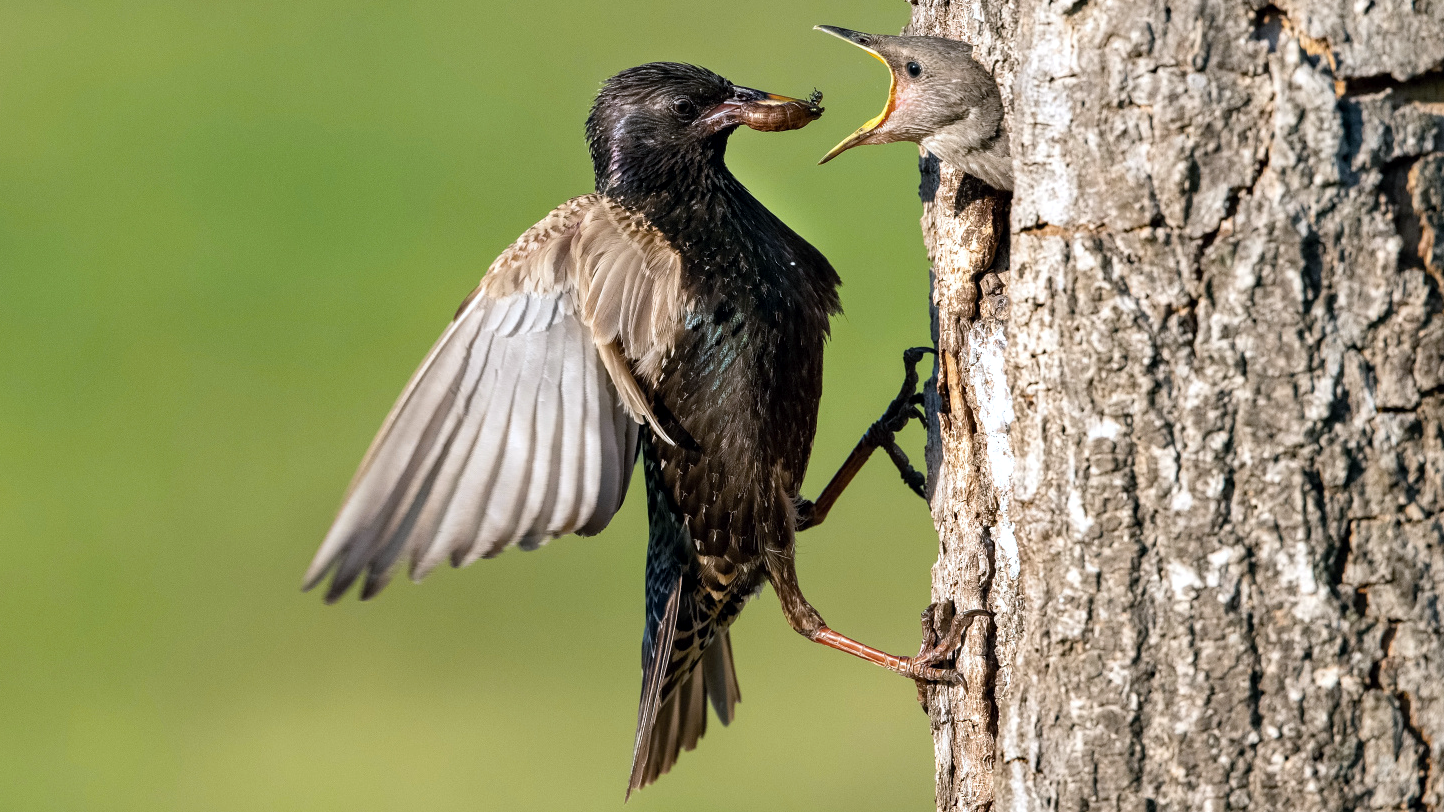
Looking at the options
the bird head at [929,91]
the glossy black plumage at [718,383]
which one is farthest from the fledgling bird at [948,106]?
the glossy black plumage at [718,383]

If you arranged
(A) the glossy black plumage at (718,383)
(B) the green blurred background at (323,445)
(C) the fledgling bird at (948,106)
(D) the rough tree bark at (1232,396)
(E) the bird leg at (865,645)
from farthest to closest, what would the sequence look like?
(B) the green blurred background at (323,445) → (A) the glossy black plumage at (718,383) → (E) the bird leg at (865,645) → (C) the fledgling bird at (948,106) → (D) the rough tree bark at (1232,396)

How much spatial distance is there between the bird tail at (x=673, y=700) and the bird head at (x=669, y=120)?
1091mm

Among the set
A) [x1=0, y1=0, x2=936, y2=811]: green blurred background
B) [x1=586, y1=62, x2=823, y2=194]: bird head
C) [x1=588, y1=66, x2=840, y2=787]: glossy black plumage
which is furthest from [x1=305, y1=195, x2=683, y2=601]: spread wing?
[x1=0, y1=0, x2=936, y2=811]: green blurred background

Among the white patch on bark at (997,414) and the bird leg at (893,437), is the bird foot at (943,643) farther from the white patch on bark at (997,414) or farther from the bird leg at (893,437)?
the bird leg at (893,437)

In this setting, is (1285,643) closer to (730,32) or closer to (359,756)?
(359,756)

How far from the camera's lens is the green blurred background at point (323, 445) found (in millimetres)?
6648

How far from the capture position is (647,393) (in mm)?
3332

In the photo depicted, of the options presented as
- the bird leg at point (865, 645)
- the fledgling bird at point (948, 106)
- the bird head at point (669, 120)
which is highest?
the bird head at point (669, 120)

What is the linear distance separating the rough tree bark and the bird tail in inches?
Result: 58.9

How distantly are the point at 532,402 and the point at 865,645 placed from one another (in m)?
1.05

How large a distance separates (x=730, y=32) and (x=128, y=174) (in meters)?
3.89

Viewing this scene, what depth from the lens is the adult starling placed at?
3004mm

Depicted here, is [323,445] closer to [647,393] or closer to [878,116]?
[647,393]

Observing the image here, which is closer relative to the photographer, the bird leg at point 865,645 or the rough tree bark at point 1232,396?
the rough tree bark at point 1232,396
